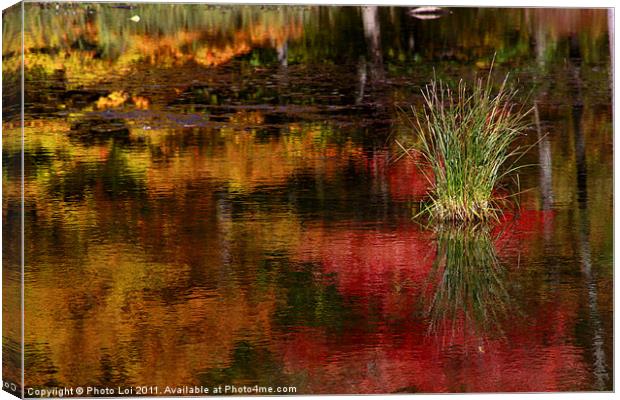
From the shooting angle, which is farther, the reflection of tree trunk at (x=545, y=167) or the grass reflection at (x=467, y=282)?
the reflection of tree trunk at (x=545, y=167)

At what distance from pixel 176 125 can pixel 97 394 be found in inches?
69.6

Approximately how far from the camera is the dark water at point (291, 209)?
6414mm

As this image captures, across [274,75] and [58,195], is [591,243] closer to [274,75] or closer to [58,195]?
[274,75]

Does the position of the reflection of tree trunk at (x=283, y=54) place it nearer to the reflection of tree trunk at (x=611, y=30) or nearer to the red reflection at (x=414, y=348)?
the red reflection at (x=414, y=348)

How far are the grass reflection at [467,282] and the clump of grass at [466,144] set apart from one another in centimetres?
13

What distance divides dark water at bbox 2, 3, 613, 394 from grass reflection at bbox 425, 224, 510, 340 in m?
0.01

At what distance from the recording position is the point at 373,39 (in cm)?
750

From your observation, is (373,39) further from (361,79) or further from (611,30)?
(611,30)

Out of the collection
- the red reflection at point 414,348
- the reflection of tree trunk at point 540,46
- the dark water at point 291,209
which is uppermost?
the reflection of tree trunk at point 540,46

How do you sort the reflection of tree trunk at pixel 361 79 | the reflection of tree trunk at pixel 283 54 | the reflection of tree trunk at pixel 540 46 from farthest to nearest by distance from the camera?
the reflection of tree trunk at pixel 361 79, the reflection of tree trunk at pixel 283 54, the reflection of tree trunk at pixel 540 46

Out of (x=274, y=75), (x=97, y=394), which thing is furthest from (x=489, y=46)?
(x=97, y=394)

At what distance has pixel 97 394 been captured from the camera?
6.25m

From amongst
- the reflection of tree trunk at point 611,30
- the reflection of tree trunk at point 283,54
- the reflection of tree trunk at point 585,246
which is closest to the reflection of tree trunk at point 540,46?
the reflection of tree trunk at point 585,246

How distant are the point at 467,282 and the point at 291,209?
104 cm
